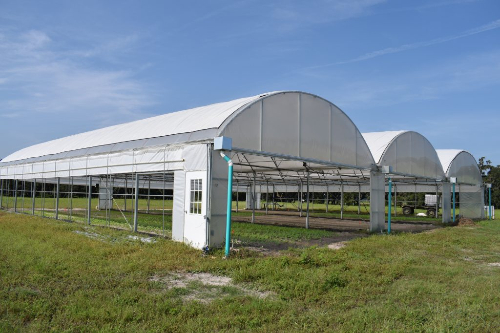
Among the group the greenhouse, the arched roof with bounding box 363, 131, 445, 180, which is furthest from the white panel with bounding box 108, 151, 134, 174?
the arched roof with bounding box 363, 131, 445, 180

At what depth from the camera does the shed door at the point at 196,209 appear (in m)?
12.6

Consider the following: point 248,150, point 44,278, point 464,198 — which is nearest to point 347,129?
point 248,150

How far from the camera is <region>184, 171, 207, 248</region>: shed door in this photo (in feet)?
41.4

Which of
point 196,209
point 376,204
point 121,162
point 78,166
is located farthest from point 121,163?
point 376,204

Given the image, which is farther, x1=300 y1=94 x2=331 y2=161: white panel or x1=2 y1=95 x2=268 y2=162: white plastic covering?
x1=300 y1=94 x2=331 y2=161: white panel

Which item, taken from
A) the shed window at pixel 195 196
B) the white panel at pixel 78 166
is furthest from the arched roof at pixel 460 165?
the white panel at pixel 78 166

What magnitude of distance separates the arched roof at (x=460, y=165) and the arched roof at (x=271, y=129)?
39.7 ft

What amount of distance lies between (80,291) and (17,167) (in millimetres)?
26755

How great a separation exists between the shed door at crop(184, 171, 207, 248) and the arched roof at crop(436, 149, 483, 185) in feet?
74.3

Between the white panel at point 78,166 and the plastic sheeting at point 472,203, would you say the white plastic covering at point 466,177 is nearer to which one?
the plastic sheeting at point 472,203

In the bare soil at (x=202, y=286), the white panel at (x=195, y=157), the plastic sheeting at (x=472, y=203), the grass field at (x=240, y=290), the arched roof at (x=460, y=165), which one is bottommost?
the bare soil at (x=202, y=286)

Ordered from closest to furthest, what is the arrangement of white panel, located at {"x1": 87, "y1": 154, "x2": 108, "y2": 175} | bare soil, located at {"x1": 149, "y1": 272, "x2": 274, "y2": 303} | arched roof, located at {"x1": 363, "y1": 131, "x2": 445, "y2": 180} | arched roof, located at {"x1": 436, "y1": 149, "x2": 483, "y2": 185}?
bare soil, located at {"x1": 149, "y1": 272, "x2": 274, "y2": 303}
white panel, located at {"x1": 87, "y1": 154, "x2": 108, "y2": 175}
arched roof, located at {"x1": 363, "y1": 131, "x2": 445, "y2": 180}
arched roof, located at {"x1": 436, "y1": 149, "x2": 483, "y2": 185}

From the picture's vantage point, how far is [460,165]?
31.1 m

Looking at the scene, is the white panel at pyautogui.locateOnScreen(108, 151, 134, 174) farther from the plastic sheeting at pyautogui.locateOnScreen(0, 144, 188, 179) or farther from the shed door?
the shed door
